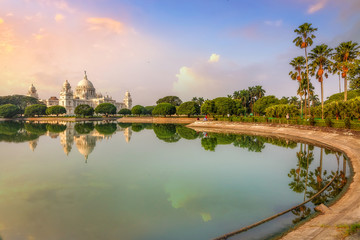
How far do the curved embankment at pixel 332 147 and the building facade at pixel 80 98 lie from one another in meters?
115

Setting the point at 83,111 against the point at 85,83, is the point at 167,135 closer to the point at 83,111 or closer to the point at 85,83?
the point at 83,111

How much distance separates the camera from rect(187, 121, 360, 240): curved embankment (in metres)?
7.15

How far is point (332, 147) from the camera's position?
997 inches

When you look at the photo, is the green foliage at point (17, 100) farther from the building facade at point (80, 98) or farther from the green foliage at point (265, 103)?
the green foliage at point (265, 103)

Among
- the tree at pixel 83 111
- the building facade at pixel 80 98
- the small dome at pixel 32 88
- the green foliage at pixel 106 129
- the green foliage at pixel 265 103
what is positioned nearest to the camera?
the green foliage at pixel 106 129

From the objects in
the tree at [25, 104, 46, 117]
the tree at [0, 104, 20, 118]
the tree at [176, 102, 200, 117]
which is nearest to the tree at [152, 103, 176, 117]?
the tree at [176, 102, 200, 117]

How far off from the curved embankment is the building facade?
114868mm

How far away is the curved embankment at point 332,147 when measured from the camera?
7.15 meters

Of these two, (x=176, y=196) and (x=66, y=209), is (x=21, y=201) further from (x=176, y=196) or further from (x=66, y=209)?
(x=176, y=196)

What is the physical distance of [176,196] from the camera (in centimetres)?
1137

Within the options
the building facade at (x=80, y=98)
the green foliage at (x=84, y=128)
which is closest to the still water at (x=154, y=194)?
the green foliage at (x=84, y=128)

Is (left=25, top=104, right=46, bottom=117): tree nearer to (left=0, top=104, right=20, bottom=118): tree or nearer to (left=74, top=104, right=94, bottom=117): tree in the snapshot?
(left=0, top=104, right=20, bottom=118): tree

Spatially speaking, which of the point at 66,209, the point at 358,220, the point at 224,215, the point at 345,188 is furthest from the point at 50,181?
the point at 345,188

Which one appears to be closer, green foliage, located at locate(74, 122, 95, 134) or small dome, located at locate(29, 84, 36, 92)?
green foliage, located at locate(74, 122, 95, 134)
